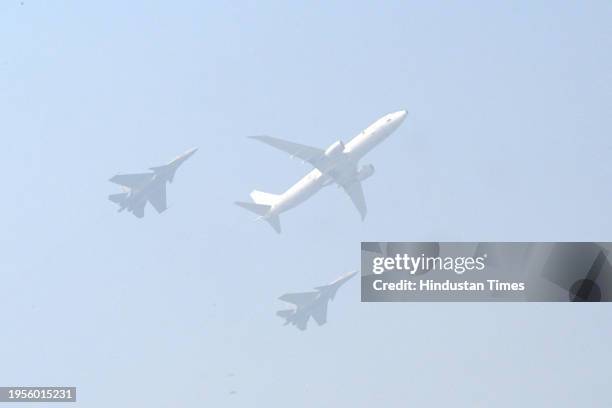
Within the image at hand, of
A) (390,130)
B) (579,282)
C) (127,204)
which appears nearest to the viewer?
(579,282)

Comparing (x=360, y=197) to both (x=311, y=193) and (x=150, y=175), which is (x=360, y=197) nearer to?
(x=311, y=193)

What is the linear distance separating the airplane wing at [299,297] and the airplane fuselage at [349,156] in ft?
20.6

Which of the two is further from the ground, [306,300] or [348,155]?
[348,155]

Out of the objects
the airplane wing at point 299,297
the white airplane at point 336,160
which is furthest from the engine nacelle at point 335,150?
the airplane wing at point 299,297

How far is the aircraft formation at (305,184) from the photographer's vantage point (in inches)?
2889

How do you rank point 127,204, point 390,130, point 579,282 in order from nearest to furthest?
point 579,282
point 390,130
point 127,204

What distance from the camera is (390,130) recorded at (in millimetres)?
72500

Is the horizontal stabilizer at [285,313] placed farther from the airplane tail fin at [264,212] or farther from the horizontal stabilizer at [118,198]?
the horizontal stabilizer at [118,198]

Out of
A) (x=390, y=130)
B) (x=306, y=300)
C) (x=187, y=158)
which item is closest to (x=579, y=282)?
(x=390, y=130)

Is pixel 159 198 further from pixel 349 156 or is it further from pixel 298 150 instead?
pixel 349 156

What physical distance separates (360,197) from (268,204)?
660cm

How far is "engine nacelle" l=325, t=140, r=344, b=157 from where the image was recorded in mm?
73438

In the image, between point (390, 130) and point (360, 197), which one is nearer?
point (390, 130)

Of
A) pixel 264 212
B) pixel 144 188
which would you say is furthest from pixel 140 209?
pixel 264 212
